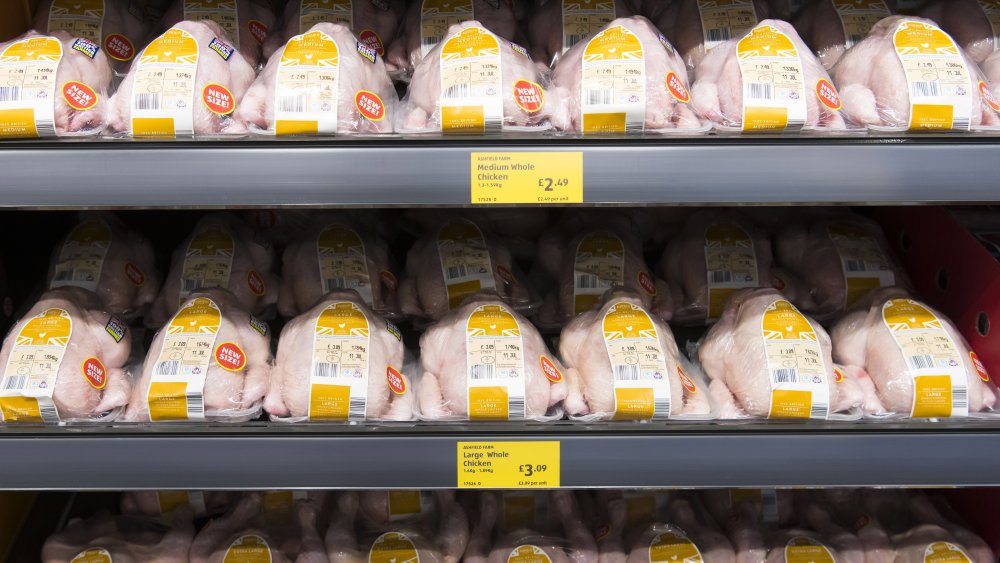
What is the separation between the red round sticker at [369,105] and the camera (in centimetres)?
119

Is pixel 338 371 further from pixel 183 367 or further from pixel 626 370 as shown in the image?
pixel 626 370

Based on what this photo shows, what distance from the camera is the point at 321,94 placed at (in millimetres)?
1154

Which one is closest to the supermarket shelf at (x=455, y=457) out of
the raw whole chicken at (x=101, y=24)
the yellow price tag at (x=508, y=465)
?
the yellow price tag at (x=508, y=465)

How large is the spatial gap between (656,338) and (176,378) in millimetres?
736

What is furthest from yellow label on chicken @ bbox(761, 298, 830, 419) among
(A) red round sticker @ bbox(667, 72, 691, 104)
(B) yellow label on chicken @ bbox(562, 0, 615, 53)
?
(B) yellow label on chicken @ bbox(562, 0, 615, 53)

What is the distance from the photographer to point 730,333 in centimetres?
133

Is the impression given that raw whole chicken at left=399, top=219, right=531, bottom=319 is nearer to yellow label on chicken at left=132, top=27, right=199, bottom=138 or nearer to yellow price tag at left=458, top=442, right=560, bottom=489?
yellow price tag at left=458, top=442, right=560, bottom=489

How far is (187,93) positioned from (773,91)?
839 millimetres

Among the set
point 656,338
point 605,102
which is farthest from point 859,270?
point 605,102

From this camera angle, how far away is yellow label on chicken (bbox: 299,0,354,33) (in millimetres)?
1467

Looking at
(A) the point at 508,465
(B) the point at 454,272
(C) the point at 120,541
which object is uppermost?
(B) the point at 454,272

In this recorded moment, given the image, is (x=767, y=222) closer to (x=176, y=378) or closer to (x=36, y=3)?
(x=176, y=378)

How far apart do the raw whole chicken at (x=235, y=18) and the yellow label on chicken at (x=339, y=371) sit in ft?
1.74

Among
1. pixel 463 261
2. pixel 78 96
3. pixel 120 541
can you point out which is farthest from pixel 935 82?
pixel 120 541
